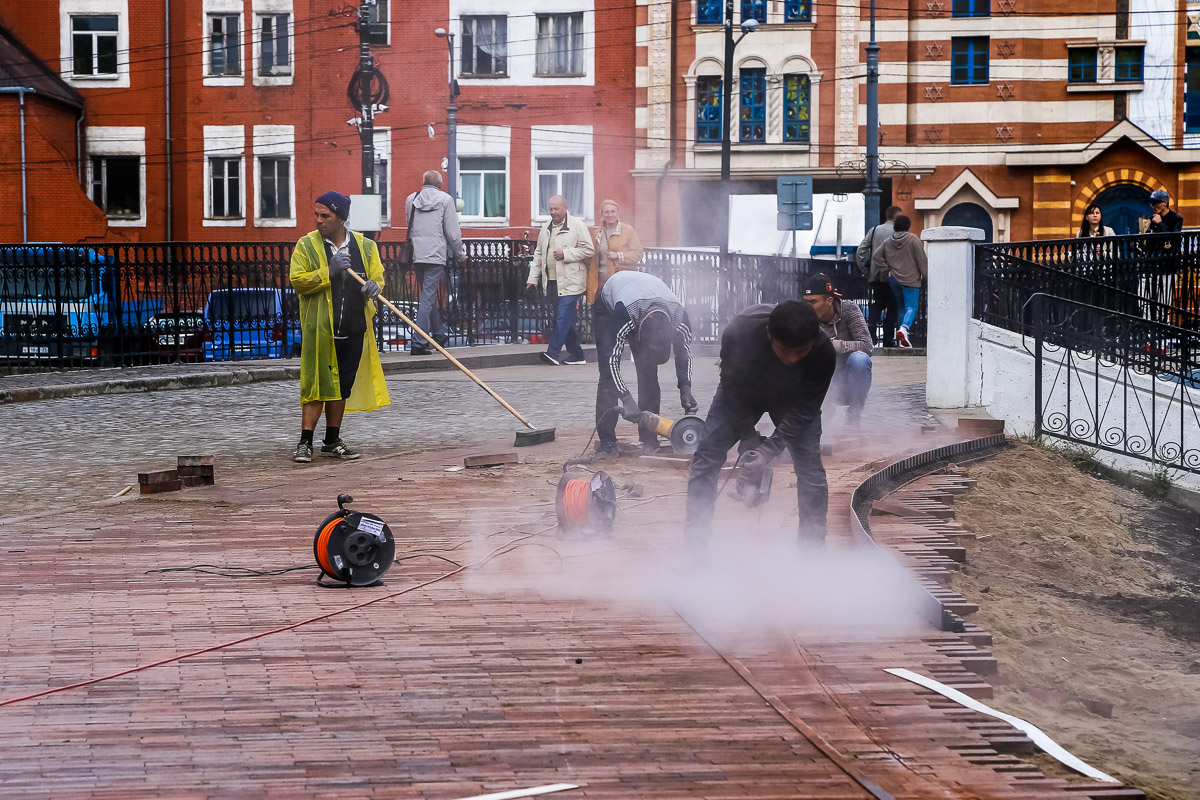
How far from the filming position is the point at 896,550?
749cm

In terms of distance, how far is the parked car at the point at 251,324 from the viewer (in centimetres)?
1902

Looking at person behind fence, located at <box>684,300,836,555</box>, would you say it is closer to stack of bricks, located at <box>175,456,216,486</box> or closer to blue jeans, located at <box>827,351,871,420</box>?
stack of bricks, located at <box>175,456,216,486</box>

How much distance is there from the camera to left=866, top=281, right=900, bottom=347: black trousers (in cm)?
2025

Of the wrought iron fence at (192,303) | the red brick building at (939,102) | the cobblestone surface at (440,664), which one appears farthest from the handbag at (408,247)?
the red brick building at (939,102)

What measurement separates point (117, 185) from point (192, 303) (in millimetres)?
22385

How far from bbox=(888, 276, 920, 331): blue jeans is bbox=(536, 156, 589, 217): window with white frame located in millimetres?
19350

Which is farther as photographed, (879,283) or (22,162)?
(22,162)

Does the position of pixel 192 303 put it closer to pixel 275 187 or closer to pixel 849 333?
pixel 849 333

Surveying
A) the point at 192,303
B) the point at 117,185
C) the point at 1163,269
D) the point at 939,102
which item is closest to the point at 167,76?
the point at 117,185

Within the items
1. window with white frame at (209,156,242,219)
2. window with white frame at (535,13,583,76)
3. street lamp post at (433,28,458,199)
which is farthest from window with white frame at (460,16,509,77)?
window with white frame at (209,156,242,219)

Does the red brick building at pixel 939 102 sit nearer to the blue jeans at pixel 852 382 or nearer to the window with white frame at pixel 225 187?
the window with white frame at pixel 225 187

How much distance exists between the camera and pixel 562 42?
127 feet

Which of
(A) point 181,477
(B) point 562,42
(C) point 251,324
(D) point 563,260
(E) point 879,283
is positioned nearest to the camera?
(A) point 181,477

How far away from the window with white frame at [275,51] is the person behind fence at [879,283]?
22.8 m
